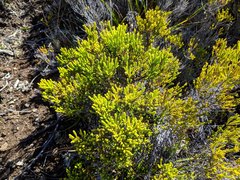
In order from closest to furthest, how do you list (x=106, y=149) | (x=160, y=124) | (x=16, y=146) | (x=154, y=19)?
(x=106, y=149)
(x=160, y=124)
(x=154, y=19)
(x=16, y=146)

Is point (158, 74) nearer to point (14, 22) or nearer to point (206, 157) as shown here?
point (206, 157)

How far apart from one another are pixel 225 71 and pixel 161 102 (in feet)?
1.75

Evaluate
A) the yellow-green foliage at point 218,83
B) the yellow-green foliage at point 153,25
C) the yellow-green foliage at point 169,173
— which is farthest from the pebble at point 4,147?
the yellow-green foliage at point 218,83

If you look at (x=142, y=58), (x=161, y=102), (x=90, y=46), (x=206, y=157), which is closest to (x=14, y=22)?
(x=90, y=46)

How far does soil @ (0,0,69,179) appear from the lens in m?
2.97

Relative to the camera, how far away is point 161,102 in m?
2.21

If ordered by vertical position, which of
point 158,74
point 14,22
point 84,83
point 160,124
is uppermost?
point 14,22

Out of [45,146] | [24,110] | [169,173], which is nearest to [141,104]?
[169,173]

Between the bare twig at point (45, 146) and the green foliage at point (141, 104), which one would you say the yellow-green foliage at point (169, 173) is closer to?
the green foliage at point (141, 104)

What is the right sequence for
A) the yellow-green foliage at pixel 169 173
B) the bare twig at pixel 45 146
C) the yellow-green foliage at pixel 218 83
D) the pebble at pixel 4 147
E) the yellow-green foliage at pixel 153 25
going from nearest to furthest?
the yellow-green foliage at pixel 169 173 → the yellow-green foliage at pixel 218 83 → the yellow-green foliage at pixel 153 25 → the bare twig at pixel 45 146 → the pebble at pixel 4 147

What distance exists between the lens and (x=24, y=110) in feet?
11.1

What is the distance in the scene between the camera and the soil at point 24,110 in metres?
2.97

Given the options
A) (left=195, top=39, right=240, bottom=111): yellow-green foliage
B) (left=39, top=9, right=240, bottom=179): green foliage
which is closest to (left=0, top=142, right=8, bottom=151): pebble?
(left=39, top=9, right=240, bottom=179): green foliage

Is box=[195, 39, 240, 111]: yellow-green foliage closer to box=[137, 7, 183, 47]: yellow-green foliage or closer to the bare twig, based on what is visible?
box=[137, 7, 183, 47]: yellow-green foliage
